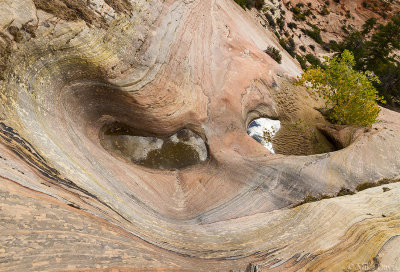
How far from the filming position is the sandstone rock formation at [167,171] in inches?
268

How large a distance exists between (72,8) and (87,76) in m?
2.63

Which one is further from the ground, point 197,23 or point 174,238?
point 197,23

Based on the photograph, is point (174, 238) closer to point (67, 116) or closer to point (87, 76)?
point (67, 116)

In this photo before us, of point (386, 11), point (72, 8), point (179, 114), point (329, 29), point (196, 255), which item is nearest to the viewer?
point (196, 255)

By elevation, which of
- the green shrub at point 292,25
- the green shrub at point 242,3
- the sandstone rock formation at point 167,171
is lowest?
the sandstone rock formation at point 167,171

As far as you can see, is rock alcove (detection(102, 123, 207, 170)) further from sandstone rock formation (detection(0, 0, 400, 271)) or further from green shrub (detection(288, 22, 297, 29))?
green shrub (detection(288, 22, 297, 29))

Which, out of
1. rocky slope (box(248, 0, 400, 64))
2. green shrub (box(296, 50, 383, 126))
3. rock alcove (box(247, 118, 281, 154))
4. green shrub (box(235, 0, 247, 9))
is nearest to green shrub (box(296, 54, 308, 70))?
rocky slope (box(248, 0, 400, 64))

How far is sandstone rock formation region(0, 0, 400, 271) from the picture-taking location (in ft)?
22.4

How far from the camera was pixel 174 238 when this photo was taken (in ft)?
27.8

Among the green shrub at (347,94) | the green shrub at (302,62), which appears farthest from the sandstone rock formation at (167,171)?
the green shrub at (302,62)

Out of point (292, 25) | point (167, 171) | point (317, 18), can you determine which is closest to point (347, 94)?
point (167, 171)

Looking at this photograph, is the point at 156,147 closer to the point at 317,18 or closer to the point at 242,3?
the point at 242,3

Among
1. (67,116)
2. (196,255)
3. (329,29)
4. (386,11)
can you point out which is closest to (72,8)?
(67,116)

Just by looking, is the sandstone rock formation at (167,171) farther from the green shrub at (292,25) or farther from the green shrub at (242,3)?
the green shrub at (292,25)
